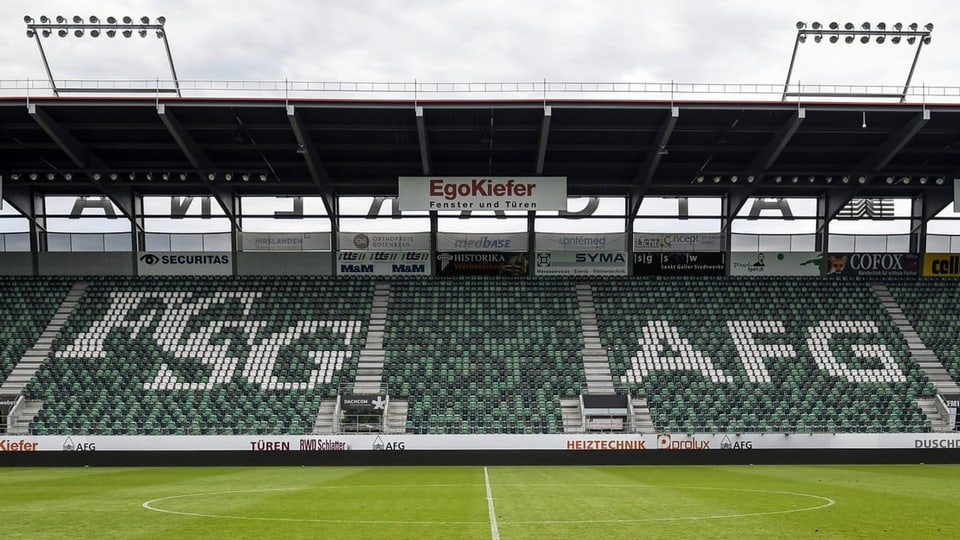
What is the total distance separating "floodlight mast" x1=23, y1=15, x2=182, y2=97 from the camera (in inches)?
1428

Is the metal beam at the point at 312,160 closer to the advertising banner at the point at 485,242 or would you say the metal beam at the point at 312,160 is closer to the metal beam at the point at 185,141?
the metal beam at the point at 185,141

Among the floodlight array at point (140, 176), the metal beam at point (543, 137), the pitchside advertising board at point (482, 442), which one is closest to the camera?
the pitchside advertising board at point (482, 442)

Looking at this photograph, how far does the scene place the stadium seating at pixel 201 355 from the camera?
3588 centimetres

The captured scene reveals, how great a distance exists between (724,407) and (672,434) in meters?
4.35

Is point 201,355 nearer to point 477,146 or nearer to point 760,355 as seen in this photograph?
point 477,146

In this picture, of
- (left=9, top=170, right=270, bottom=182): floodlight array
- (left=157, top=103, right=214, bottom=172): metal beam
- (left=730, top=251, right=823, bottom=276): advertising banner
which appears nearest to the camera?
(left=157, top=103, right=214, bottom=172): metal beam

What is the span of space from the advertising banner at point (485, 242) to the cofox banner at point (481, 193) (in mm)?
5659

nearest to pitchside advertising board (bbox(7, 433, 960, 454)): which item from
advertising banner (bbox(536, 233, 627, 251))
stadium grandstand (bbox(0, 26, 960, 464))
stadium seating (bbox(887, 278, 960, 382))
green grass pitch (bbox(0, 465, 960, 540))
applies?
stadium grandstand (bbox(0, 26, 960, 464))

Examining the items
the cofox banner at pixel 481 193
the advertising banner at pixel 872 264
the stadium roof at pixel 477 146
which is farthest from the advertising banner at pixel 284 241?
the advertising banner at pixel 872 264

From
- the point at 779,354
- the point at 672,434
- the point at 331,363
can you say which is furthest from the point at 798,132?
the point at 331,363

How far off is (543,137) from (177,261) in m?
22.5

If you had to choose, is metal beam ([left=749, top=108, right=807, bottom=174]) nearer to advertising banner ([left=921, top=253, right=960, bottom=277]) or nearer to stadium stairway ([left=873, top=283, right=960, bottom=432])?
stadium stairway ([left=873, top=283, right=960, bottom=432])

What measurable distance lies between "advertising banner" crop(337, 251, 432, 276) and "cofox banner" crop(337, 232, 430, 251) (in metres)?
0.23

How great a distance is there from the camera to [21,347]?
40750 millimetres
